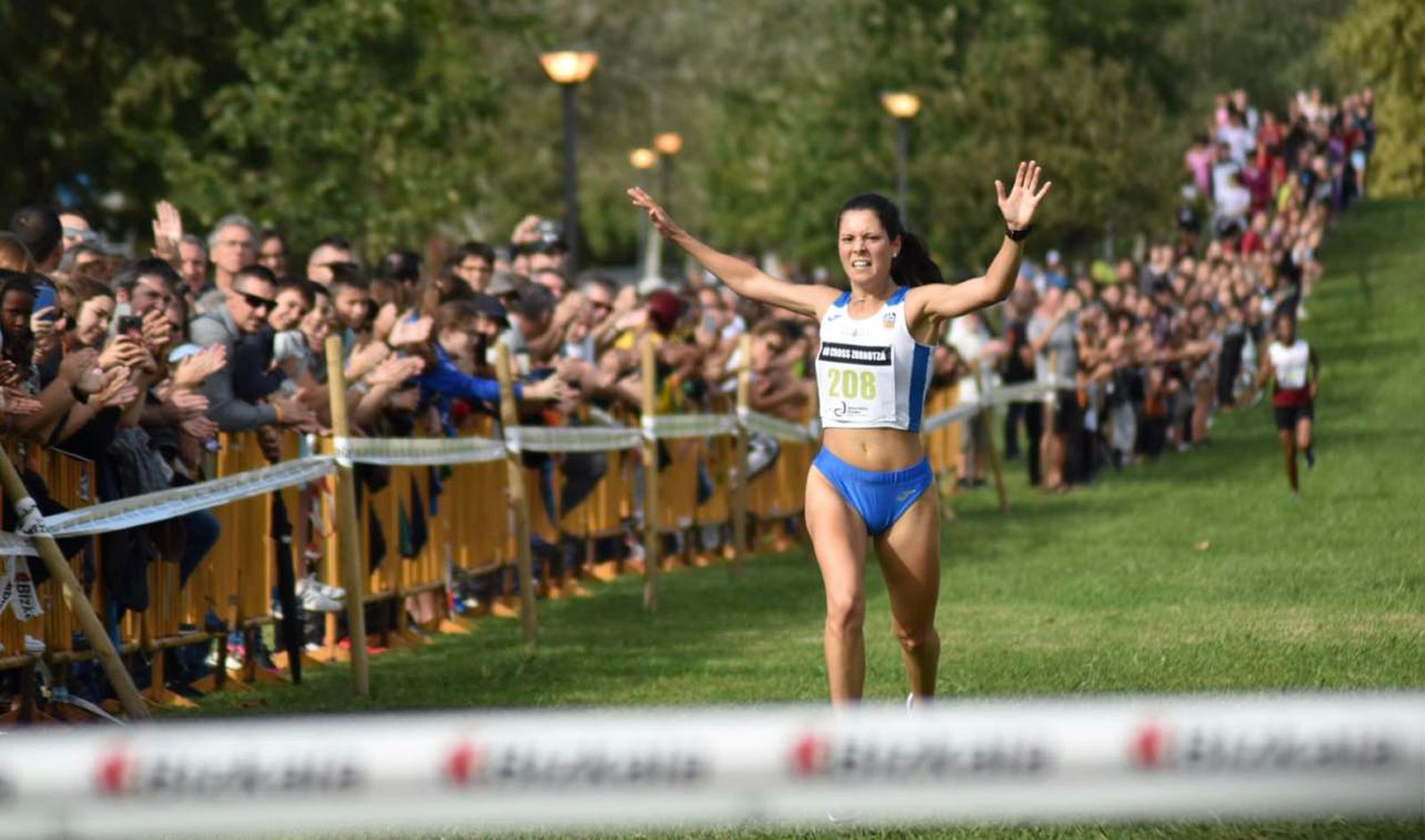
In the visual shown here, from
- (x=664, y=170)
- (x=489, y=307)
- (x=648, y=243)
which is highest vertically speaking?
(x=648, y=243)

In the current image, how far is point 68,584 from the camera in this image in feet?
30.5

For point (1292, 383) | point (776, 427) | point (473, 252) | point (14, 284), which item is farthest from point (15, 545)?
point (1292, 383)

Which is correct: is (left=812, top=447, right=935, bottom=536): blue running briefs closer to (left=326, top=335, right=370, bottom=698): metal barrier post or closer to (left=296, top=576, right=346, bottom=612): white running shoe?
(left=326, top=335, right=370, bottom=698): metal barrier post

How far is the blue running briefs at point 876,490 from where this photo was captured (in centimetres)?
920

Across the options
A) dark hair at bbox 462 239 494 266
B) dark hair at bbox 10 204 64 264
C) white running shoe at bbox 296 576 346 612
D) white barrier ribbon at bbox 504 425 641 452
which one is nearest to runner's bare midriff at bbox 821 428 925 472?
dark hair at bbox 10 204 64 264

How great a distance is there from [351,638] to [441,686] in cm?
54

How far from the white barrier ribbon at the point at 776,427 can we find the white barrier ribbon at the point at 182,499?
7.91 metres

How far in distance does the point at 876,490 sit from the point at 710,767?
457 cm

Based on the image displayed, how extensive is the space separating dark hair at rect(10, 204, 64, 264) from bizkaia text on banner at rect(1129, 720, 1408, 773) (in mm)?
8222

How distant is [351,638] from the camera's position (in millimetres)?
12008

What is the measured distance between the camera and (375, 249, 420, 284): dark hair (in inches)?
633

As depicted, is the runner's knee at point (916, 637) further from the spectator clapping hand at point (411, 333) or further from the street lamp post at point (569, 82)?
the street lamp post at point (569, 82)

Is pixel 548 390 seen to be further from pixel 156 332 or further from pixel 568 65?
pixel 568 65

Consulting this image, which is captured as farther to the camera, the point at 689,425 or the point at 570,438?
the point at 689,425
